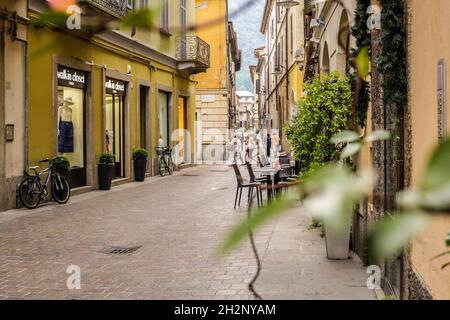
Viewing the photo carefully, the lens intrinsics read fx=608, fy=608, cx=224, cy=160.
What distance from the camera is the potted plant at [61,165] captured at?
1374 centimetres

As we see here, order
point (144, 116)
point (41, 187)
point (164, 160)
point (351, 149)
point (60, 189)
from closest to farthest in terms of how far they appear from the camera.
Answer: point (351, 149), point (41, 187), point (60, 189), point (144, 116), point (164, 160)

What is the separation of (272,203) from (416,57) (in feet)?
14.1

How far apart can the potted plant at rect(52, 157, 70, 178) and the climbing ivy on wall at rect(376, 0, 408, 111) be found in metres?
10.1

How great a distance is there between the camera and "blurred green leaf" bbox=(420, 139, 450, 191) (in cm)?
50

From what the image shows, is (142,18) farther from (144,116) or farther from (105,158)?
(144,116)

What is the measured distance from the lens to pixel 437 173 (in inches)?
19.9

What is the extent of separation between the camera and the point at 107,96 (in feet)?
59.5

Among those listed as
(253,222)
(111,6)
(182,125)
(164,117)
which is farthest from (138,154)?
(253,222)

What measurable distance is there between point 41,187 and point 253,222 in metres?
12.7

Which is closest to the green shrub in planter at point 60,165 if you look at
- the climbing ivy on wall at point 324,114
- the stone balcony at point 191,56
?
the climbing ivy on wall at point 324,114

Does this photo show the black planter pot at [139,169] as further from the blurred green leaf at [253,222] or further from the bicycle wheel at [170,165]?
the blurred green leaf at [253,222]

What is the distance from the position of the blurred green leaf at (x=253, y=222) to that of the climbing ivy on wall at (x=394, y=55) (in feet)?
14.7
